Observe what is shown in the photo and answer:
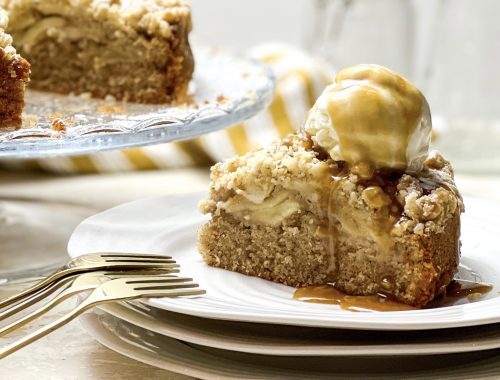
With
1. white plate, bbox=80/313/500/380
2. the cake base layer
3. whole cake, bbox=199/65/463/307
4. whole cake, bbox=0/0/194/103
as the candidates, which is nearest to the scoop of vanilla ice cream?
whole cake, bbox=199/65/463/307

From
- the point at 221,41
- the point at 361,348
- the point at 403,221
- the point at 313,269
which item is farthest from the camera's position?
the point at 221,41

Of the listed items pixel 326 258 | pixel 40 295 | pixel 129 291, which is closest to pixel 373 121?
pixel 326 258

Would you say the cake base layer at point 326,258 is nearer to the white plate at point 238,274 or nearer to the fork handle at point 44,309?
the white plate at point 238,274

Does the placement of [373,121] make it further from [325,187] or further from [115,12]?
[115,12]

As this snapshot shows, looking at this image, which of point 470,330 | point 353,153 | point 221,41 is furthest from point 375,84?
point 221,41

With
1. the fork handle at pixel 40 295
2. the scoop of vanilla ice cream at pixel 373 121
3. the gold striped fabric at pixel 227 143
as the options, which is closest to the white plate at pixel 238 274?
the fork handle at pixel 40 295

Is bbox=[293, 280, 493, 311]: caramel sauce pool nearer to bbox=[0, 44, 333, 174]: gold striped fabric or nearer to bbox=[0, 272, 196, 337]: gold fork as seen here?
bbox=[0, 272, 196, 337]: gold fork

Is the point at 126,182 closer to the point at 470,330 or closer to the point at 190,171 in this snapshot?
the point at 190,171
